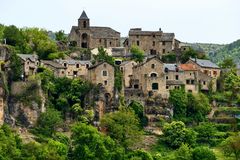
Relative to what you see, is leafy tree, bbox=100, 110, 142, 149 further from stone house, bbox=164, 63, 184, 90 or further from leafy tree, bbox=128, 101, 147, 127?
stone house, bbox=164, 63, 184, 90

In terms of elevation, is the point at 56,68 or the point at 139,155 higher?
the point at 56,68

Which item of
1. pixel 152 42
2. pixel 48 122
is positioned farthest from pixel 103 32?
pixel 48 122

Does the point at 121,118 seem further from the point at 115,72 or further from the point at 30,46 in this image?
the point at 30,46

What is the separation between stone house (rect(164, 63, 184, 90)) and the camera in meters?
111

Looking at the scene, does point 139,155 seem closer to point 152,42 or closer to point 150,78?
point 150,78

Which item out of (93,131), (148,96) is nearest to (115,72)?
(148,96)

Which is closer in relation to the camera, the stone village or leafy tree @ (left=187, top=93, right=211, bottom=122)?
the stone village

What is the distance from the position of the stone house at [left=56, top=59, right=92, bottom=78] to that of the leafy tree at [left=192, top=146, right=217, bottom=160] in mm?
17903

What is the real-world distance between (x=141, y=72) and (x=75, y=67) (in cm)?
782

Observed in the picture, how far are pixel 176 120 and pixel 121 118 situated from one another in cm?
955

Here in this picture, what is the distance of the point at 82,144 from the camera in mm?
95688

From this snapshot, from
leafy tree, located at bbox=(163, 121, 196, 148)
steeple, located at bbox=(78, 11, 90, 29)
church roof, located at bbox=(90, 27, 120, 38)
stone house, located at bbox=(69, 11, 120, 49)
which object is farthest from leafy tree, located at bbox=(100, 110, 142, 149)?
church roof, located at bbox=(90, 27, 120, 38)

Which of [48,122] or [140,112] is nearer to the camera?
[48,122]

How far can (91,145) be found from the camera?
95.4 metres
